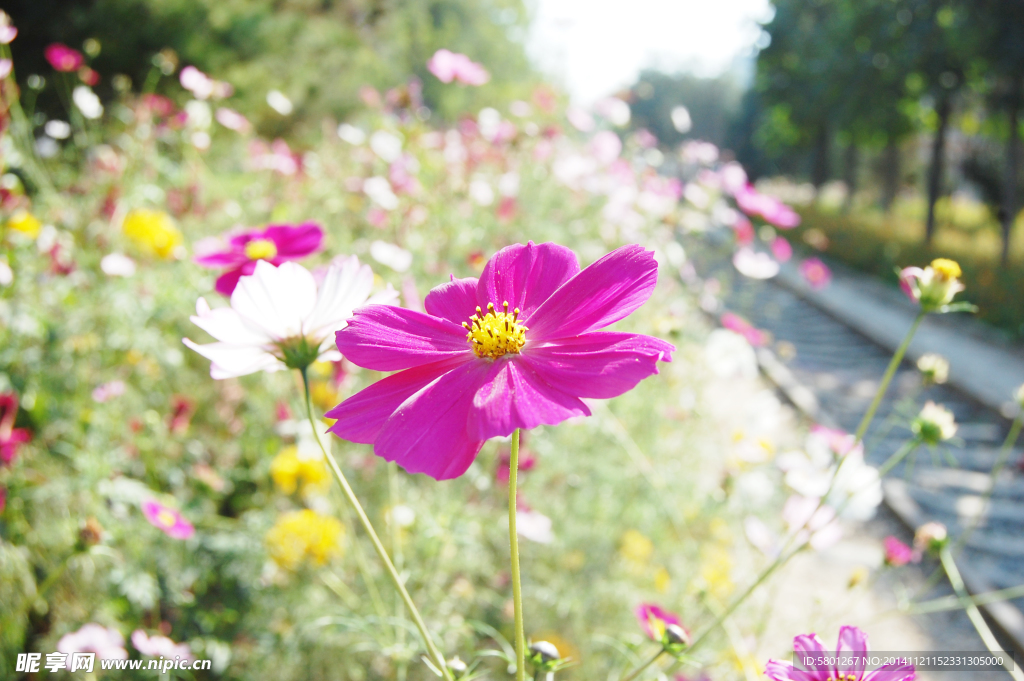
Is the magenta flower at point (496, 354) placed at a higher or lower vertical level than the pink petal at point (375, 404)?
higher

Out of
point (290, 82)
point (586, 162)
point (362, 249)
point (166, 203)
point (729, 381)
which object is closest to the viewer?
point (362, 249)

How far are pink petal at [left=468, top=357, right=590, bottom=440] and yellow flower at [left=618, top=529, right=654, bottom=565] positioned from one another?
59.8 inches

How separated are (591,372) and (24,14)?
24.0 ft

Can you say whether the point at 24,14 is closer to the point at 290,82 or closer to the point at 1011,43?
the point at 290,82

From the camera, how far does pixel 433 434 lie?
0.43 m

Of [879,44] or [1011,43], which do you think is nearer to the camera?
[1011,43]

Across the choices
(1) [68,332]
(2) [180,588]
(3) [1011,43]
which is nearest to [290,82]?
(1) [68,332]

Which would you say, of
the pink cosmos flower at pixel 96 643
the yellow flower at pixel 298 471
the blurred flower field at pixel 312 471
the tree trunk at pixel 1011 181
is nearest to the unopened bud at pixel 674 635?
the blurred flower field at pixel 312 471

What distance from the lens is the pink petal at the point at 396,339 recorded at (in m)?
0.45

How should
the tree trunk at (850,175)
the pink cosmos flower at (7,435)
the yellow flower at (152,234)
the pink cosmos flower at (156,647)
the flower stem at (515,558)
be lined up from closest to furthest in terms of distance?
the flower stem at (515,558) < the pink cosmos flower at (156,647) < the pink cosmos flower at (7,435) < the yellow flower at (152,234) < the tree trunk at (850,175)

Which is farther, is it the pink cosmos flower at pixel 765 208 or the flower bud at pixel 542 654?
the pink cosmos flower at pixel 765 208

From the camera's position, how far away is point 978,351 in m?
4.98

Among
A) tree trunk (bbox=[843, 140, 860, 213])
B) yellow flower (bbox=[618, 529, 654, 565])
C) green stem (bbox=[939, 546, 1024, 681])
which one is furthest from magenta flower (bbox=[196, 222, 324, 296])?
tree trunk (bbox=[843, 140, 860, 213])

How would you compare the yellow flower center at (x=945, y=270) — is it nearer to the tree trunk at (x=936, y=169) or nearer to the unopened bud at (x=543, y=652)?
the unopened bud at (x=543, y=652)
